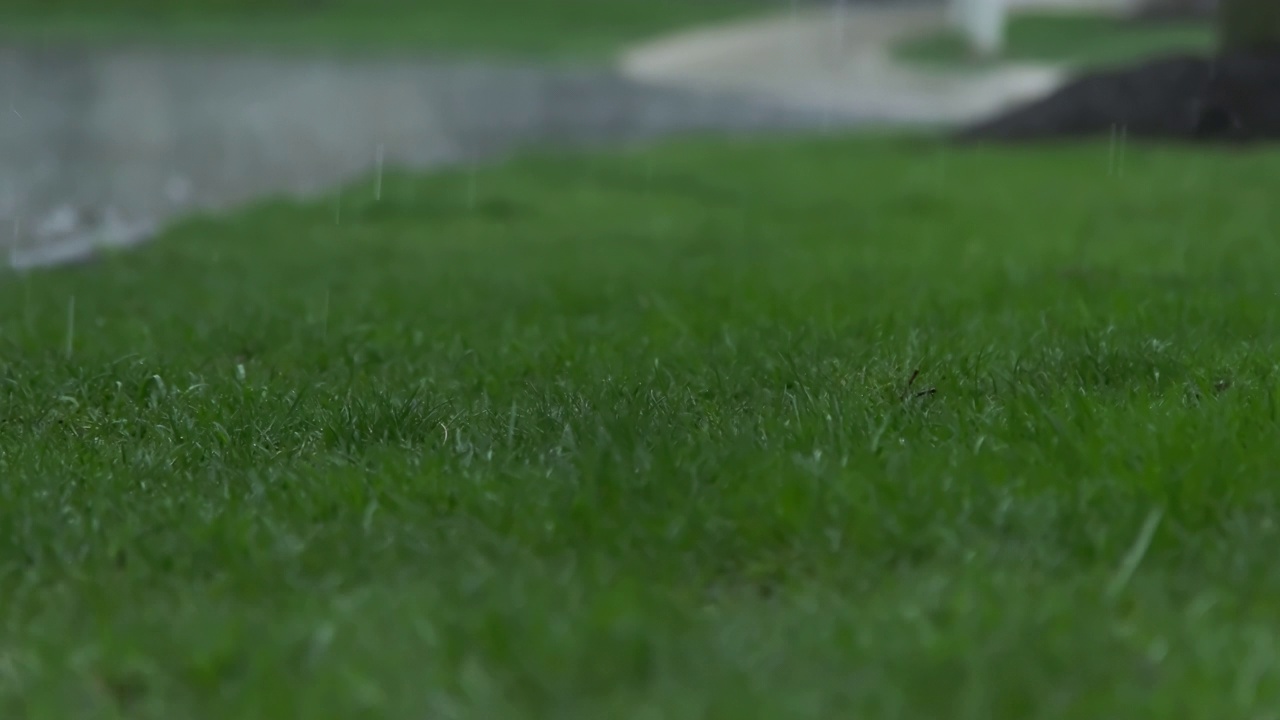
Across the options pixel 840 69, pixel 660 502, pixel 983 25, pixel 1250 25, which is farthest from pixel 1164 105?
pixel 983 25

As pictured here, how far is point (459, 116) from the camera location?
800 inches

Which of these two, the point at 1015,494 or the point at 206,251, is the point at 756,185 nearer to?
the point at 206,251

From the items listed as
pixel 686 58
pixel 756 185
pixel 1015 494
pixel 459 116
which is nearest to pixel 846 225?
pixel 756 185

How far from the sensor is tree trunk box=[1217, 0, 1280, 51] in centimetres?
1370

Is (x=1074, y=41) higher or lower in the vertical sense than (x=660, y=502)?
higher

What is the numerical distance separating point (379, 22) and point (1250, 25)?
25446mm

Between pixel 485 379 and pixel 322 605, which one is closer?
pixel 322 605

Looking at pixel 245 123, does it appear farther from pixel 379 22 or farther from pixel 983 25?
pixel 379 22

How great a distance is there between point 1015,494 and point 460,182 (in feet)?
31.9

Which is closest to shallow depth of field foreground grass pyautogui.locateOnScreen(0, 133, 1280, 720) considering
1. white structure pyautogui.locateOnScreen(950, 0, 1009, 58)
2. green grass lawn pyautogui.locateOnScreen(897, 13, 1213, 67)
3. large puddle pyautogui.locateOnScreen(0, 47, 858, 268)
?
large puddle pyautogui.locateOnScreen(0, 47, 858, 268)

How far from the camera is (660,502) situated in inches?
127

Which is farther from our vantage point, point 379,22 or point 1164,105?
point 379,22

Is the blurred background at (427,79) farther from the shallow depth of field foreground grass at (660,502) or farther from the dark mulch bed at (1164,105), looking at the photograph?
the dark mulch bed at (1164,105)

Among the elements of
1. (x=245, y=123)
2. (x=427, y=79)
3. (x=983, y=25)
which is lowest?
(x=245, y=123)
